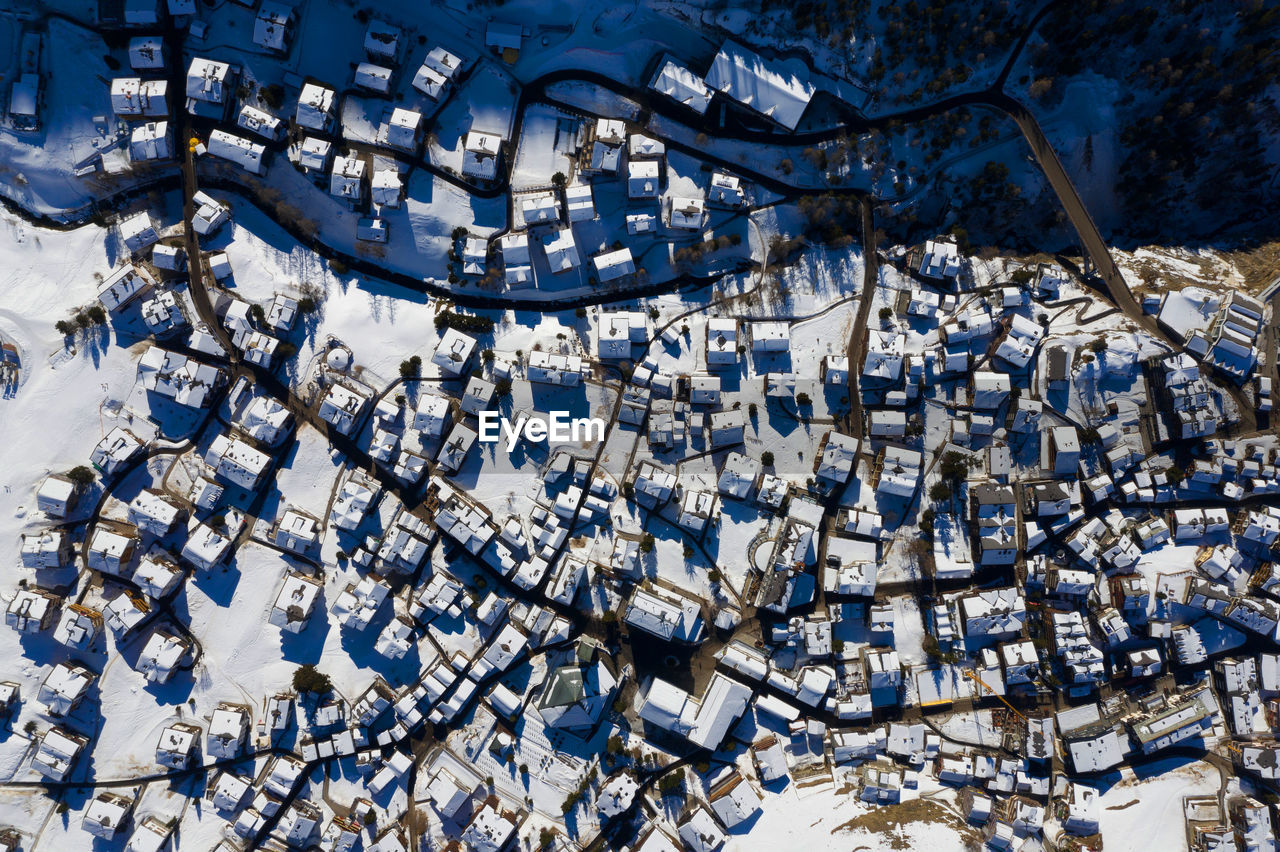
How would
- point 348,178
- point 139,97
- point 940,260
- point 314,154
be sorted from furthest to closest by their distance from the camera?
point 940,260, point 314,154, point 348,178, point 139,97

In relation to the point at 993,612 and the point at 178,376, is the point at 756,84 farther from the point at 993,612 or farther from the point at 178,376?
the point at 178,376

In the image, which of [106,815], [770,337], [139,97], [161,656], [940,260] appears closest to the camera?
[106,815]

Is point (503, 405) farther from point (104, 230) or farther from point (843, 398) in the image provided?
point (104, 230)

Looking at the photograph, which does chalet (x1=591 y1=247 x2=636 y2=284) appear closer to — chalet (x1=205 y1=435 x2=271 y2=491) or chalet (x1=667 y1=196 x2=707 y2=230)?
chalet (x1=667 y1=196 x2=707 y2=230)

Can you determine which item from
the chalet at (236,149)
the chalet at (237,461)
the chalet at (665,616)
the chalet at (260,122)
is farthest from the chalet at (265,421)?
the chalet at (665,616)

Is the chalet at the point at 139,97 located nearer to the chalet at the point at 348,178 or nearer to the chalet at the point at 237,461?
the chalet at the point at 348,178

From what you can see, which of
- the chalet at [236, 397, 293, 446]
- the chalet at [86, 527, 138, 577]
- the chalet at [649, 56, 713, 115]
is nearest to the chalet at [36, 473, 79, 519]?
the chalet at [86, 527, 138, 577]

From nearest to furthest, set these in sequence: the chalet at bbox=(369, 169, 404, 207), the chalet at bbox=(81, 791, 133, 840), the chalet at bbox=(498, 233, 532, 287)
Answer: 1. the chalet at bbox=(81, 791, 133, 840)
2. the chalet at bbox=(369, 169, 404, 207)
3. the chalet at bbox=(498, 233, 532, 287)

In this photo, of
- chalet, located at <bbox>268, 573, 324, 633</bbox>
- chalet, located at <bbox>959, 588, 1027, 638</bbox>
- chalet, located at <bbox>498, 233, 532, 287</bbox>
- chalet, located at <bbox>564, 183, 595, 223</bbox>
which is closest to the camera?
chalet, located at <bbox>268, 573, 324, 633</bbox>

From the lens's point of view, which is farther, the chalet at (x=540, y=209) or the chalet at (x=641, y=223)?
the chalet at (x=641, y=223)

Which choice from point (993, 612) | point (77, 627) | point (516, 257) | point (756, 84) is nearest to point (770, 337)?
point (756, 84)

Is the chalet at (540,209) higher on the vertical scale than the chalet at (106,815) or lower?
higher

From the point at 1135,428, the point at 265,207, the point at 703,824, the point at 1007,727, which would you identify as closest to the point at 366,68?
the point at 265,207
